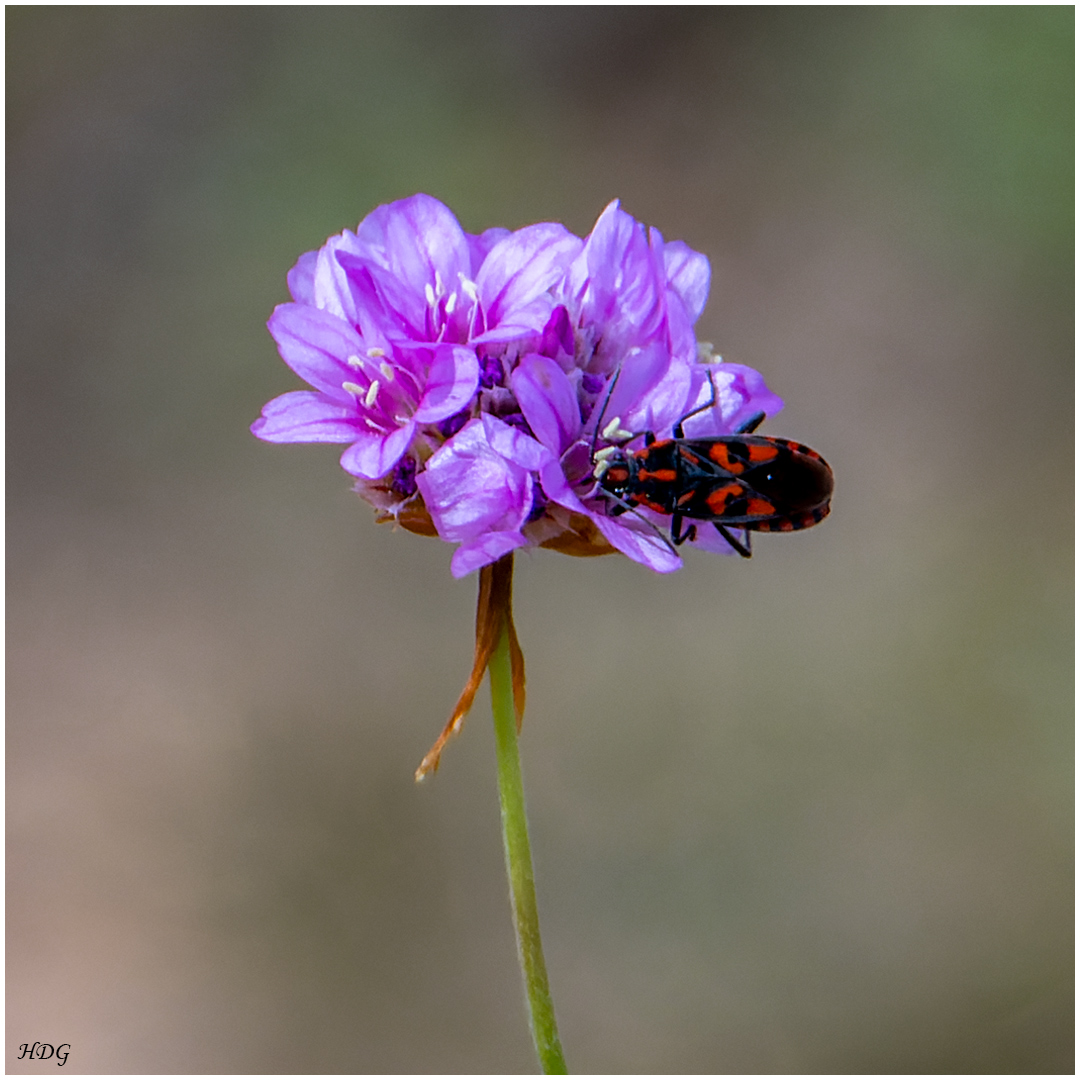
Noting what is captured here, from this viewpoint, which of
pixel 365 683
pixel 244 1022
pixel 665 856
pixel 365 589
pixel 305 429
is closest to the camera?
pixel 305 429

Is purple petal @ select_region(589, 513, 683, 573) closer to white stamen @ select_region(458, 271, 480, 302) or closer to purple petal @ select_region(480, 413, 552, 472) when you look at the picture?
purple petal @ select_region(480, 413, 552, 472)

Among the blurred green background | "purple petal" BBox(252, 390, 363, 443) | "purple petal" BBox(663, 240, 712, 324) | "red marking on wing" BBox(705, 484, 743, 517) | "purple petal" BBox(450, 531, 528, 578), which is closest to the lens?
"purple petal" BBox(450, 531, 528, 578)

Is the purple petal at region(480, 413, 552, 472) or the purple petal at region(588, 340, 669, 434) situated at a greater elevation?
the purple petal at region(588, 340, 669, 434)

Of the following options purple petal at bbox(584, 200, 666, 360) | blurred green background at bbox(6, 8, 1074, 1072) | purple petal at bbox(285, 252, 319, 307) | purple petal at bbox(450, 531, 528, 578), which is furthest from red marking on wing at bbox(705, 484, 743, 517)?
blurred green background at bbox(6, 8, 1074, 1072)

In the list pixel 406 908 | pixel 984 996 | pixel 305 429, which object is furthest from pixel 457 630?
pixel 305 429

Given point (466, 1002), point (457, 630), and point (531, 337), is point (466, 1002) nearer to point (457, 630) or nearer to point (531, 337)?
point (457, 630)

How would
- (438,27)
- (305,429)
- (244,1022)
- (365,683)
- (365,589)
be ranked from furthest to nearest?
1. (438,27)
2. (365,589)
3. (365,683)
4. (244,1022)
5. (305,429)

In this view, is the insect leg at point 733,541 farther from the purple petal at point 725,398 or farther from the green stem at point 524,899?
the green stem at point 524,899
